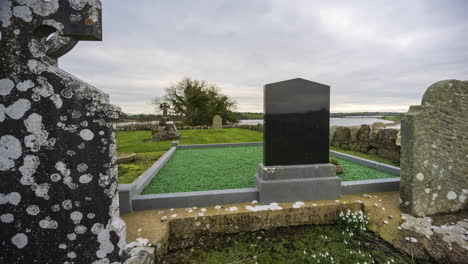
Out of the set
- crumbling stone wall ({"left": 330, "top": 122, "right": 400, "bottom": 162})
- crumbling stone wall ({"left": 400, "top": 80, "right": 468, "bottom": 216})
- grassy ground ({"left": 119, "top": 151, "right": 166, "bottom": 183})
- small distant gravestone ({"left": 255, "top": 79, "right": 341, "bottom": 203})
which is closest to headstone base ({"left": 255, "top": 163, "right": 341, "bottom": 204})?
small distant gravestone ({"left": 255, "top": 79, "right": 341, "bottom": 203})

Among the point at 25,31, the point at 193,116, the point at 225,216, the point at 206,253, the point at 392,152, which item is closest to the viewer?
the point at 25,31

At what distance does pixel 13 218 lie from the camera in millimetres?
1338

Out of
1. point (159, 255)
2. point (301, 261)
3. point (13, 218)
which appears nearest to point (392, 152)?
point (301, 261)

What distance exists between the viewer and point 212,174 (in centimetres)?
473

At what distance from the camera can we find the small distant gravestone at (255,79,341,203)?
3.39m

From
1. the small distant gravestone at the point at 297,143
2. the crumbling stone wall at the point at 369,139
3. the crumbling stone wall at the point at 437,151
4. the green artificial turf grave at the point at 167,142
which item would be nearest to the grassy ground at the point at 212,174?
the small distant gravestone at the point at 297,143

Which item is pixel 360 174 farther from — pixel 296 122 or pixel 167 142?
pixel 167 142

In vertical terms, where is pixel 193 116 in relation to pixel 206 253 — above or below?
above

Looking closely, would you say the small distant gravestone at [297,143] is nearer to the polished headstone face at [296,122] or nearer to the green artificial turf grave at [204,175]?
the polished headstone face at [296,122]

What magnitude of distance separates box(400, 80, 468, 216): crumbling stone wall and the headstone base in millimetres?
1032

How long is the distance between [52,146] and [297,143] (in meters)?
3.40

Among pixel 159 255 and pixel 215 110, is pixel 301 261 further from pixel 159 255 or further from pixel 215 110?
pixel 215 110

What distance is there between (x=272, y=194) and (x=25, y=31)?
3.39 metres

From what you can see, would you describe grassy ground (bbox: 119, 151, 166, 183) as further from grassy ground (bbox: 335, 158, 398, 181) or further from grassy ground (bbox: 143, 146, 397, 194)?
grassy ground (bbox: 335, 158, 398, 181)
